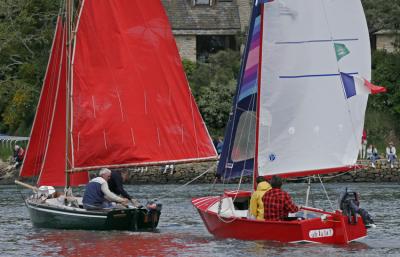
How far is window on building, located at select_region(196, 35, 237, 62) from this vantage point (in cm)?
8401

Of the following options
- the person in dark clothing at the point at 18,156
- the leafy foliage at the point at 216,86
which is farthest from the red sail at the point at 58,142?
the leafy foliage at the point at 216,86

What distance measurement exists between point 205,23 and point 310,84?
170 feet

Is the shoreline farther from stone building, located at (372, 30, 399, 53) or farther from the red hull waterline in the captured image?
the red hull waterline

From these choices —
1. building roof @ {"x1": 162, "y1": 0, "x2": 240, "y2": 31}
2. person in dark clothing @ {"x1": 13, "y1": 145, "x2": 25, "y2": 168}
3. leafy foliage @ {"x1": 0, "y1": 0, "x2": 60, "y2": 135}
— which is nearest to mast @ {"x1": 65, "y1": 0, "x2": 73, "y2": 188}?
person in dark clothing @ {"x1": 13, "y1": 145, "x2": 25, "y2": 168}

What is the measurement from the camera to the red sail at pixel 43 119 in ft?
127

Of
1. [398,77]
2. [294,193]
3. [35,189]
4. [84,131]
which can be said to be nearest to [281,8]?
[84,131]

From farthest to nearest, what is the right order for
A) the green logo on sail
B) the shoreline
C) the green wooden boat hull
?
1. the shoreline
2. the green wooden boat hull
3. the green logo on sail

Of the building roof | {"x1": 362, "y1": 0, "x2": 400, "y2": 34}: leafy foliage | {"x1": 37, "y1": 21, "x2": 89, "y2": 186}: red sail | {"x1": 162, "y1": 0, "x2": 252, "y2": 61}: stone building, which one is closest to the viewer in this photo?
{"x1": 37, "y1": 21, "x2": 89, "y2": 186}: red sail

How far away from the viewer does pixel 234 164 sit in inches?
1321

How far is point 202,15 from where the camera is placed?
84438 millimetres

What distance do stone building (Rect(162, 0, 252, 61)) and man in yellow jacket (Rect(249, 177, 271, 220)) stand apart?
51.2m

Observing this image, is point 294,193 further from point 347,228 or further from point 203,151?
point 347,228

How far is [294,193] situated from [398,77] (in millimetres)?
20479

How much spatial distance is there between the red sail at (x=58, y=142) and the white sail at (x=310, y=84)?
27.2 feet
